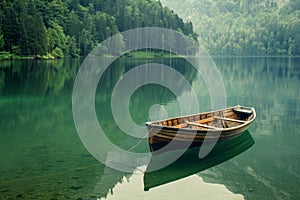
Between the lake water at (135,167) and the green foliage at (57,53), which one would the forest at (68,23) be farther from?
the lake water at (135,167)

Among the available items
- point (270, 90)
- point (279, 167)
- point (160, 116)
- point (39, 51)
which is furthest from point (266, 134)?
point (39, 51)

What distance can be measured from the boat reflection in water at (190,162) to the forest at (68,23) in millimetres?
68233

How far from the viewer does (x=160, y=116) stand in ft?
82.8

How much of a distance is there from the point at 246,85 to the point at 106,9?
98.5 metres

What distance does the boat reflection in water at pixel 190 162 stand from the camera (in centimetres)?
1334

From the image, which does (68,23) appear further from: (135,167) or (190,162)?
(135,167)

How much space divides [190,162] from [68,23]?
9814 cm

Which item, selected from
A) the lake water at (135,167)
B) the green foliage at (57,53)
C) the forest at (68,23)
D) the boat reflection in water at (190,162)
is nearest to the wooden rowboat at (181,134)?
the boat reflection in water at (190,162)

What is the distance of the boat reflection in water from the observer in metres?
13.3

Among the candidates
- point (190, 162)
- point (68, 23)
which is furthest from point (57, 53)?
point (190, 162)

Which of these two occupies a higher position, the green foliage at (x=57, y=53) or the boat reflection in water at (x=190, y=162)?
the green foliage at (x=57, y=53)

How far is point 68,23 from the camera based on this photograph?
10625 centimetres

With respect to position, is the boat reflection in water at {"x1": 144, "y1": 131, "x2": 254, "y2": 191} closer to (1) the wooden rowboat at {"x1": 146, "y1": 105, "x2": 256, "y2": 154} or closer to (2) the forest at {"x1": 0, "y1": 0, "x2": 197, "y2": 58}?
(1) the wooden rowboat at {"x1": 146, "y1": 105, "x2": 256, "y2": 154}

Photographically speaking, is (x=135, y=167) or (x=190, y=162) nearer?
(x=135, y=167)
